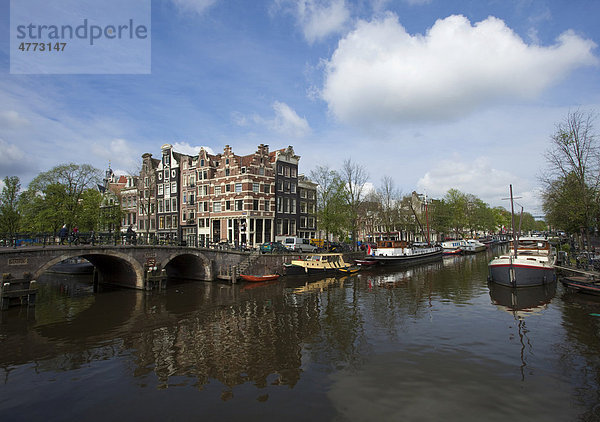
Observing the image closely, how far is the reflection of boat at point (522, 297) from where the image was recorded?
20455 mm

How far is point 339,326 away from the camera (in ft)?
56.7

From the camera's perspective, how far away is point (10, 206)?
50.7 metres

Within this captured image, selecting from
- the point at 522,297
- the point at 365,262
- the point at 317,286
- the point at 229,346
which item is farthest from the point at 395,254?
the point at 229,346

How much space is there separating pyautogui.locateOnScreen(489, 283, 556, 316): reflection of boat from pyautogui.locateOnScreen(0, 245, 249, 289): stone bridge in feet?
79.0

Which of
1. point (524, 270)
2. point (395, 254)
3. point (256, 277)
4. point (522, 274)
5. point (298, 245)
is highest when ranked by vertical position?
point (298, 245)

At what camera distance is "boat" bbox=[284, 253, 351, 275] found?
37.7 meters

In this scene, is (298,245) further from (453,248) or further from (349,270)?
(453,248)

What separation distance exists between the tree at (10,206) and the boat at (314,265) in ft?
137

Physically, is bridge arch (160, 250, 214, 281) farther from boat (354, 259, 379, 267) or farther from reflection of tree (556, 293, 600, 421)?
reflection of tree (556, 293, 600, 421)

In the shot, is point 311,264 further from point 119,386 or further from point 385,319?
point 119,386

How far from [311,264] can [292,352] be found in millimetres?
24469

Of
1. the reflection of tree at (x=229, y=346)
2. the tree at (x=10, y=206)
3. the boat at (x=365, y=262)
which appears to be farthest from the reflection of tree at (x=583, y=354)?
the tree at (x=10, y=206)

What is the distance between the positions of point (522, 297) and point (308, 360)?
18890mm

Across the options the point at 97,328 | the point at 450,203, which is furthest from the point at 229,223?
the point at 450,203
